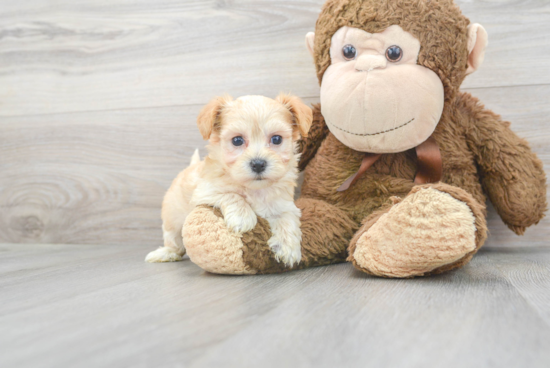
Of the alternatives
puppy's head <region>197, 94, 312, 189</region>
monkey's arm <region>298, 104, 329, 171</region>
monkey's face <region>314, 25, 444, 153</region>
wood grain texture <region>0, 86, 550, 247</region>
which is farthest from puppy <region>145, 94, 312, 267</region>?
wood grain texture <region>0, 86, 550, 247</region>

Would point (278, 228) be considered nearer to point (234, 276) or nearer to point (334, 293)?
point (234, 276)

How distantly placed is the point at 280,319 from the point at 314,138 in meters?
0.81

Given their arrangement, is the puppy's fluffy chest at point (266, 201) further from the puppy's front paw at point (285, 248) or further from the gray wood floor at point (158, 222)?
the gray wood floor at point (158, 222)

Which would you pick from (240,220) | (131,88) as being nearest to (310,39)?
(240,220)

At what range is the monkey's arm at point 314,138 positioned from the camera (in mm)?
1454

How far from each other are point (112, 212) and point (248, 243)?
973 millimetres

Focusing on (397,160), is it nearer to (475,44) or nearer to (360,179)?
(360,179)

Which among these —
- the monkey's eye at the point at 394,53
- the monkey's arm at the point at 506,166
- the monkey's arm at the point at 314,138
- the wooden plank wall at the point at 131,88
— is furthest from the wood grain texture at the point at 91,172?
the monkey's arm at the point at 506,166

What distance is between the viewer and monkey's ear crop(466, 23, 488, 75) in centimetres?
120

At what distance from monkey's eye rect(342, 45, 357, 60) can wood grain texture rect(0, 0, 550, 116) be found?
15.9 inches

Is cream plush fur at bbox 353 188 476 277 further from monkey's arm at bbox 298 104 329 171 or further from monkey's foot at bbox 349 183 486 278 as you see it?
monkey's arm at bbox 298 104 329 171

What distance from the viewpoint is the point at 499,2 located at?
1.48 meters

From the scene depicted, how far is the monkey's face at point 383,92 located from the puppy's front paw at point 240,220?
346 mm

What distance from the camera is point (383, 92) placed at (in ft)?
3.71
